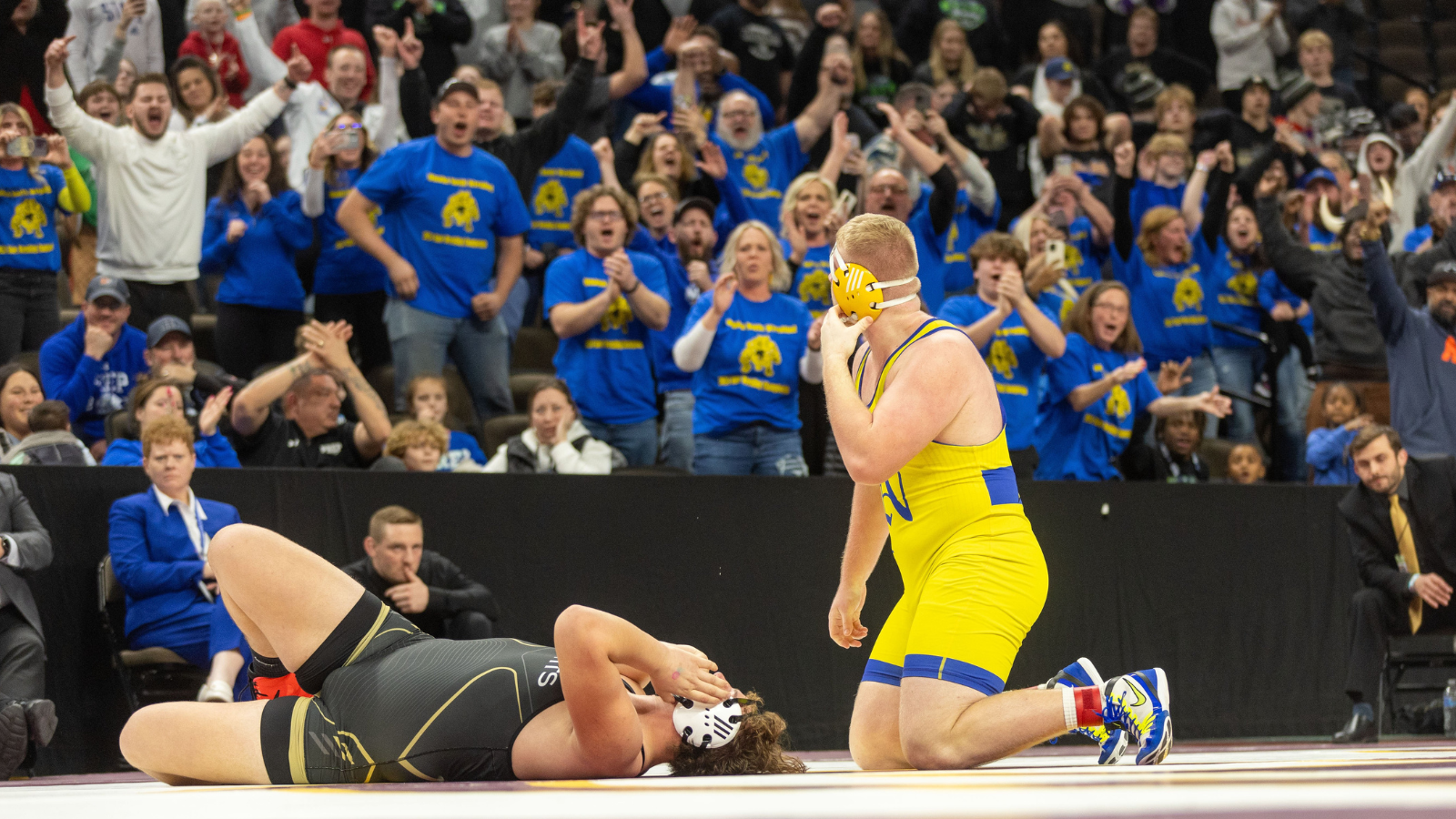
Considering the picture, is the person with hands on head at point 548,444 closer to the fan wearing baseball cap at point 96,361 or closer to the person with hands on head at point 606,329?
the person with hands on head at point 606,329

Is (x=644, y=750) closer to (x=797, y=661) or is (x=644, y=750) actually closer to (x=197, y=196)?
(x=797, y=661)

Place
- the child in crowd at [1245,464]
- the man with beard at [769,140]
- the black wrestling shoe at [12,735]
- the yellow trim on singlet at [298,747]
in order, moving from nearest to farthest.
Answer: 1. the yellow trim on singlet at [298,747]
2. the black wrestling shoe at [12,735]
3. the child in crowd at [1245,464]
4. the man with beard at [769,140]

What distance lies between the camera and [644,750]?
12.4 ft

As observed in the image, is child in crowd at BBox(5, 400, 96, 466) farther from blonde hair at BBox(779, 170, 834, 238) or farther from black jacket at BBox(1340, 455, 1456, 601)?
black jacket at BBox(1340, 455, 1456, 601)

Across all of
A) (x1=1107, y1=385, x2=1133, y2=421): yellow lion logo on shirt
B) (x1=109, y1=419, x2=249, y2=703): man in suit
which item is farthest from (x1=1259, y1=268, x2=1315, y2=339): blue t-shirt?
(x1=109, y1=419, x2=249, y2=703): man in suit

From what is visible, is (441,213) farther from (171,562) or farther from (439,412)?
(171,562)

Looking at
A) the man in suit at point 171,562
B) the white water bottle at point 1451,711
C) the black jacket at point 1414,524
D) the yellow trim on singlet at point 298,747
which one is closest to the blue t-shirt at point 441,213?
the man in suit at point 171,562

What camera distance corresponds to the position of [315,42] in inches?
370

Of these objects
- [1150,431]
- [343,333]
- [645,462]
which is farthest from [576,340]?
[1150,431]

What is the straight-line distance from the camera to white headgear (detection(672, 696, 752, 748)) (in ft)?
12.3

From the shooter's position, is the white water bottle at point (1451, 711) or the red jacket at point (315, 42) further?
the red jacket at point (315, 42)

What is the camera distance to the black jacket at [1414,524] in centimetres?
717

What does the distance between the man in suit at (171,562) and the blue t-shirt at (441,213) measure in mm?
2021

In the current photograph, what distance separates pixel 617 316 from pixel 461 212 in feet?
3.29
